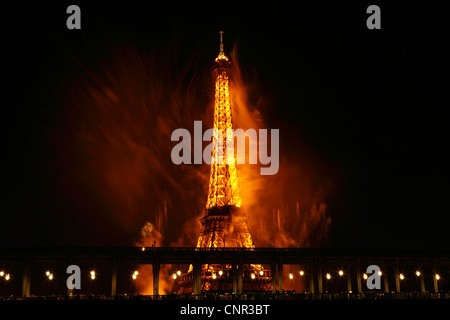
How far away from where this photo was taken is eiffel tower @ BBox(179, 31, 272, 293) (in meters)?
101

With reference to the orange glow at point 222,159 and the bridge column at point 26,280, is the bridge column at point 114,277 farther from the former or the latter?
the orange glow at point 222,159

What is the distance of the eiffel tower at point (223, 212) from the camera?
10100 centimetres

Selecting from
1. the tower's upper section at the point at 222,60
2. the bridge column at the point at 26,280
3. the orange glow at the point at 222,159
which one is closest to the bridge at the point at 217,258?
the bridge column at the point at 26,280

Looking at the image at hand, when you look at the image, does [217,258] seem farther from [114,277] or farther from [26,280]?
[26,280]

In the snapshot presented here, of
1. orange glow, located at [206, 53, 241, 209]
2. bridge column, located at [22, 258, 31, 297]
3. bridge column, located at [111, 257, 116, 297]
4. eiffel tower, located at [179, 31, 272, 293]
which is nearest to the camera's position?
A: bridge column, located at [22, 258, 31, 297]

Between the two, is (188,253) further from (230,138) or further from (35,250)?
(230,138)

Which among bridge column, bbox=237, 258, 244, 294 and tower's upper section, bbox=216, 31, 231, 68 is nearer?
bridge column, bbox=237, 258, 244, 294

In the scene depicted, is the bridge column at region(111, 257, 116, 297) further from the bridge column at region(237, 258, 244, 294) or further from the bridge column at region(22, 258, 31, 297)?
the bridge column at region(237, 258, 244, 294)

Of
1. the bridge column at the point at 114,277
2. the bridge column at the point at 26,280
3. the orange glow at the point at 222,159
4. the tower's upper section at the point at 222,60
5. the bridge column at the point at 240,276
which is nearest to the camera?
the bridge column at the point at 26,280

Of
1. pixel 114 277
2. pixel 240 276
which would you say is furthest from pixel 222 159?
pixel 114 277

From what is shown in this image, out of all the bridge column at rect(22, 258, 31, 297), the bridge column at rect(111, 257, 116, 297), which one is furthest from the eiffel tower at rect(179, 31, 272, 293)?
the bridge column at rect(22, 258, 31, 297)

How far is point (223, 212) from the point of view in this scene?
357 feet
